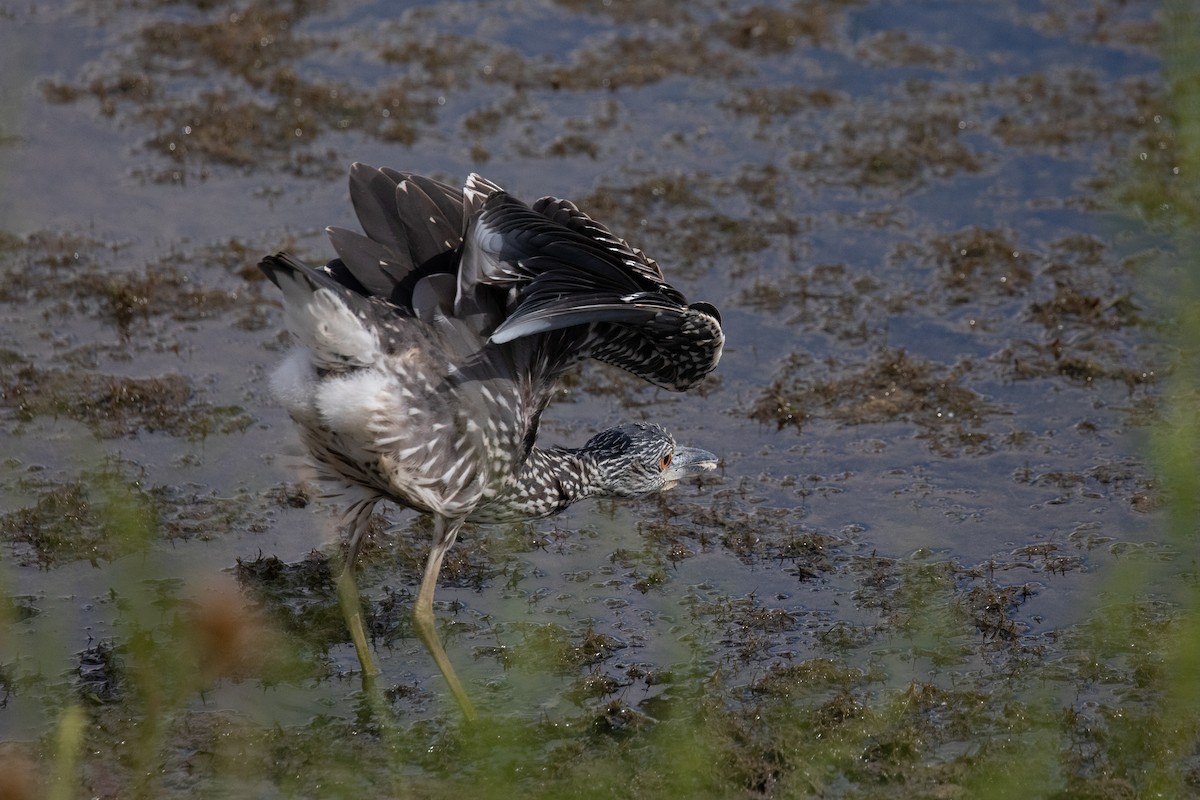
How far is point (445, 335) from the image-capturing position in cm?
525

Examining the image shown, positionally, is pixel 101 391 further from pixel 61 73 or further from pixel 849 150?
pixel 849 150

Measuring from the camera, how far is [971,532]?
6590 millimetres

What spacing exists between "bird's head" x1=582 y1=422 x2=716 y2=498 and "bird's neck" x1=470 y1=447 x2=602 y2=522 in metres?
0.08

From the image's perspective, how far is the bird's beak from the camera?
20.8 ft

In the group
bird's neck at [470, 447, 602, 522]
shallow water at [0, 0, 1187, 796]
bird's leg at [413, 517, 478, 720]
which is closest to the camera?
bird's leg at [413, 517, 478, 720]

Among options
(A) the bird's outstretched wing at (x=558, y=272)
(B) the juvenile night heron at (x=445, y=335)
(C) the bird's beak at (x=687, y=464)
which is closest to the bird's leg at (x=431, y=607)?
(B) the juvenile night heron at (x=445, y=335)

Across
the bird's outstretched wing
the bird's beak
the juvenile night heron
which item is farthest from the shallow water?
the bird's outstretched wing

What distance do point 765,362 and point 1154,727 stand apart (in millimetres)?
3252

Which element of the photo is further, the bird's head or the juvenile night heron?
the bird's head

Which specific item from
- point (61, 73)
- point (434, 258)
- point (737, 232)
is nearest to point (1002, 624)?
point (434, 258)

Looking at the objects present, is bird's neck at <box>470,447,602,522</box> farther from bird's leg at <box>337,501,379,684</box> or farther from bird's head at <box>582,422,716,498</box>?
bird's leg at <box>337,501,379,684</box>

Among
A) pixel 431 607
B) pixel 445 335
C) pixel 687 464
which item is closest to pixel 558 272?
pixel 445 335

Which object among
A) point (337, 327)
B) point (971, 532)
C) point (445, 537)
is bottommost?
point (971, 532)

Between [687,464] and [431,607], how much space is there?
4.61 feet
